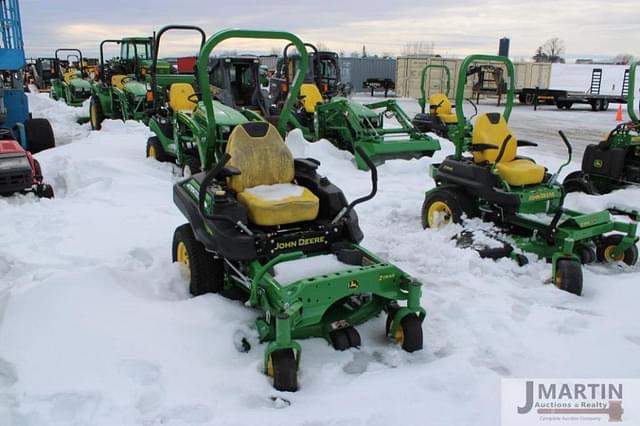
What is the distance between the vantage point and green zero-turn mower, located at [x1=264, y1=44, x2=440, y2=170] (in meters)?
9.94

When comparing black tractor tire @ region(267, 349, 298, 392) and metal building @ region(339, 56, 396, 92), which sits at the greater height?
metal building @ region(339, 56, 396, 92)

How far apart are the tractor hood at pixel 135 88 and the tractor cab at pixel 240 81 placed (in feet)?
9.44

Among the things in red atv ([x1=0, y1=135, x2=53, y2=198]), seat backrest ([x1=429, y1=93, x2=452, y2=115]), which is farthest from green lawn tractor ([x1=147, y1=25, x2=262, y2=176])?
seat backrest ([x1=429, y1=93, x2=452, y2=115])

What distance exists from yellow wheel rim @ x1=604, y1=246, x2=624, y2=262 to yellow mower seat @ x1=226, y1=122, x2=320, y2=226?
3144mm

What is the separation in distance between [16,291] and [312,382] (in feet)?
7.33

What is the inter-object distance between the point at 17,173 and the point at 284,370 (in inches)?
194

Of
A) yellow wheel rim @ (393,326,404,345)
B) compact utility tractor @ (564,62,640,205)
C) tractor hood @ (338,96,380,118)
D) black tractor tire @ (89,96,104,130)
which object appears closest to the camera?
yellow wheel rim @ (393,326,404,345)

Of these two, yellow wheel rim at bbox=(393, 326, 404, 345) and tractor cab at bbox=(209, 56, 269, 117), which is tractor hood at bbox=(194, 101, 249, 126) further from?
yellow wheel rim at bbox=(393, 326, 404, 345)

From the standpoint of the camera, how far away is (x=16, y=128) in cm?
846

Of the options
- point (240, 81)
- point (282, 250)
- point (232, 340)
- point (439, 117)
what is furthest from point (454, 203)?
point (439, 117)

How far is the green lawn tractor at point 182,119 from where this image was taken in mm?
6574

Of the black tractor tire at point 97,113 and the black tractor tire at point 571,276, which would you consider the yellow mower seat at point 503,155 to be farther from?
the black tractor tire at point 97,113

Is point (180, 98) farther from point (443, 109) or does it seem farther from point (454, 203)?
point (443, 109)

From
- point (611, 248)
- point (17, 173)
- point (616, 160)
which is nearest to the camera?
point (611, 248)
